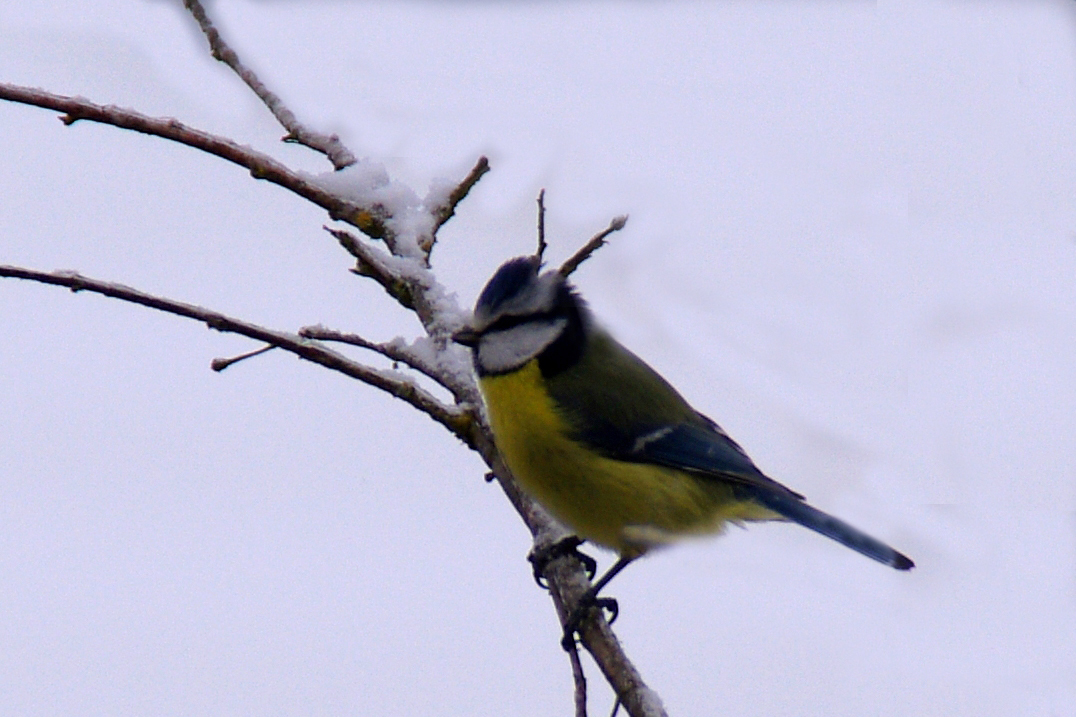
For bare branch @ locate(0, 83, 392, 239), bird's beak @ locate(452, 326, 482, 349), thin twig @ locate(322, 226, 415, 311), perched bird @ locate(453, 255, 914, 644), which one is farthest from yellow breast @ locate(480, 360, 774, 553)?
bare branch @ locate(0, 83, 392, 239)

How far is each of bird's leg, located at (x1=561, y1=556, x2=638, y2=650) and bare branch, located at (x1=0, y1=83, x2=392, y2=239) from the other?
0.85 m

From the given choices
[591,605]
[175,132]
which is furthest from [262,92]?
[591,605]

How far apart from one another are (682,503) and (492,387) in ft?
1.54

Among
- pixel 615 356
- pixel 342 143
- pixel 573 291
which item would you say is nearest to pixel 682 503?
pixel 615 356

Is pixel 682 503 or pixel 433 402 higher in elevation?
pixel 433 402

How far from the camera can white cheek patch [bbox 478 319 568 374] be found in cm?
216

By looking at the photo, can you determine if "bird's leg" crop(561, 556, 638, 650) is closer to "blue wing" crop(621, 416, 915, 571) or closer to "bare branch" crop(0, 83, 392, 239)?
"blue wing" crop(621, 416, 915, 571)

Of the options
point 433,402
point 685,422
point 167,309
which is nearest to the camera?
point 167,309

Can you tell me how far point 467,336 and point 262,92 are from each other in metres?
0.66

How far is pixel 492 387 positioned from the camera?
2.21 m

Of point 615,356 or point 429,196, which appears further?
point 615,356

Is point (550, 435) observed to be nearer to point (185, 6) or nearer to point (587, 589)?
point (587, 589)

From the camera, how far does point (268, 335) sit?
161 centimetres

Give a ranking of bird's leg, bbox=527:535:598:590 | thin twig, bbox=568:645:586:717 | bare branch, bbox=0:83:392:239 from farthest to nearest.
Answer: bird's leg, bbox=527:535:598:590, bare branch, bbox=0:83:392:239, thin twig, bbox=568:645:586:717
